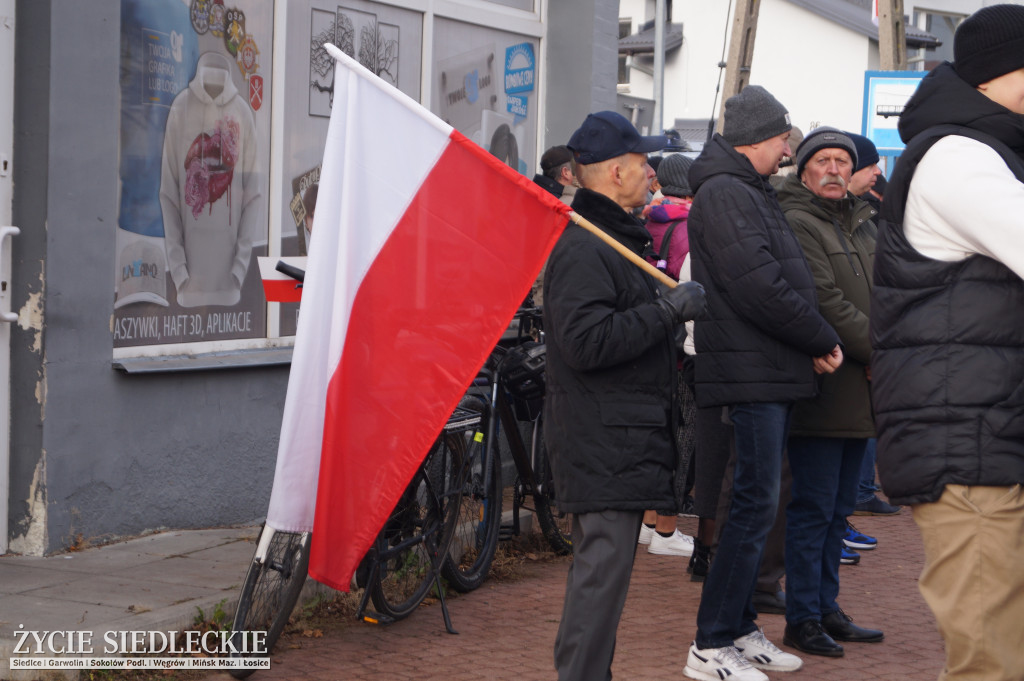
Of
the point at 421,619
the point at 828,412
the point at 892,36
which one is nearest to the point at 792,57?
the point at 892,36

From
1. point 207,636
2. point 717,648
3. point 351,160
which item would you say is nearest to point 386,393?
point 351,160

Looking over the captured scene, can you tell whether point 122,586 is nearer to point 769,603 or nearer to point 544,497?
point 544,497

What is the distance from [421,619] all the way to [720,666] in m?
1.41

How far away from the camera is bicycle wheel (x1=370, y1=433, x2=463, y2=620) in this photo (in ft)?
17.7

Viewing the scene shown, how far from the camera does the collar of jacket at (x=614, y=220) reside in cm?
429

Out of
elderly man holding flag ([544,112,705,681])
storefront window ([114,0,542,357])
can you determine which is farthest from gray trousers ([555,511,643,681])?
storefront window ([114,0,542,357])

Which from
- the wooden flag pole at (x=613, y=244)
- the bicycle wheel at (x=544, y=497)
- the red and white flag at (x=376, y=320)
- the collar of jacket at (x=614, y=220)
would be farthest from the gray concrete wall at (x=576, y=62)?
the wooden flag pole at (x=613, y=244)

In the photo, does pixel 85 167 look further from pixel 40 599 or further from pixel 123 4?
pixel 40 599

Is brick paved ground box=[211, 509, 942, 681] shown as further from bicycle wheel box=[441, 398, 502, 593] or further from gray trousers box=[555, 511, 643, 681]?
gray trousers box=[555, 511, 643, 681]

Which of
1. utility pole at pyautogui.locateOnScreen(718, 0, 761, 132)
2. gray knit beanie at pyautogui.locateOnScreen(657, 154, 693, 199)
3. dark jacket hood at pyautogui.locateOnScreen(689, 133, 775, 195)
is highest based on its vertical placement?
utility pole at pyautogui.locateOnScreen(718, 0, 761, 132)

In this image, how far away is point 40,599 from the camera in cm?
510

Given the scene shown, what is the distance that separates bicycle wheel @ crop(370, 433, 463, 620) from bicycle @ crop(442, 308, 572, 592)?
0.42ft

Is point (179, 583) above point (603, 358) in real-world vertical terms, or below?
below

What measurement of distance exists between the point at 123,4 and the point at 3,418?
6.62 feet
